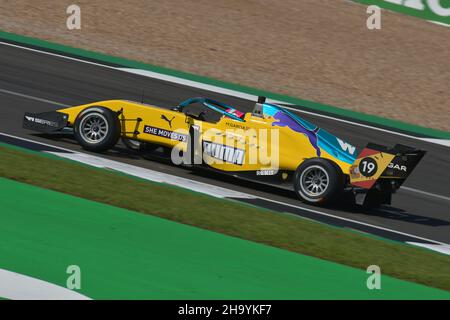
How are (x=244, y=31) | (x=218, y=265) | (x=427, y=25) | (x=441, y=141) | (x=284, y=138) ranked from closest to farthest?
(x=218, y=265)
(x=284, y=138)
(x=441, y=141)
(x=244, y=31)
(x=427, y=25)

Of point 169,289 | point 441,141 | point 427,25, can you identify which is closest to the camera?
point 169,289

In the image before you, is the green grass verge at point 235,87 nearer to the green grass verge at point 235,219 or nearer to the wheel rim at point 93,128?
the wheel rim at point 93,128

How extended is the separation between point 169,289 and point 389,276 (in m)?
2.60

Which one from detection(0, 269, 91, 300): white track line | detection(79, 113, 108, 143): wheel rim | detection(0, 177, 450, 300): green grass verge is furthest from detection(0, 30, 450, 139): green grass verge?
detection(0, 269, 91, 300): white track line

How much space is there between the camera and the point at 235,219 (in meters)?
10.9

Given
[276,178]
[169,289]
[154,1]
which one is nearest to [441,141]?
[276,178]

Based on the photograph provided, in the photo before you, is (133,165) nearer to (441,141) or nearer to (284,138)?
(284,138)

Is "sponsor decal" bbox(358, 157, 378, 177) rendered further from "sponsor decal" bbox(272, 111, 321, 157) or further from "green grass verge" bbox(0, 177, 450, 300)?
"green grass verge" bbox(0, 177, 450, 300)

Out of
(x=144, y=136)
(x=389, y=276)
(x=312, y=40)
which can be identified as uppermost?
(x=312, y=40)

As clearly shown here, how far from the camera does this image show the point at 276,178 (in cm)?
1313

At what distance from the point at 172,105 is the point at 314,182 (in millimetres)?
5767

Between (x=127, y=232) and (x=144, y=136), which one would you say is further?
(x=144, y=136)

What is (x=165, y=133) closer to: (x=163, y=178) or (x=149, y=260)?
(x=163, y=178)

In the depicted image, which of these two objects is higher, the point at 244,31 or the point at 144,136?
the point at 244,31
